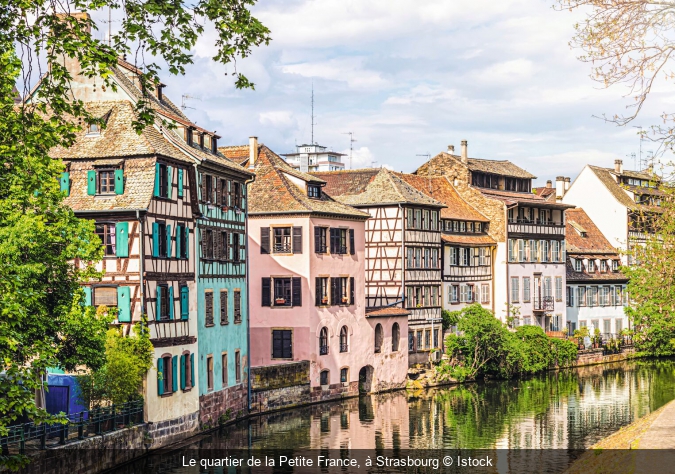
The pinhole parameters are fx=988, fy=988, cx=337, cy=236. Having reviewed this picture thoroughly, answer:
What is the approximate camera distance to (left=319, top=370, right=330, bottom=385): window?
5014 cm

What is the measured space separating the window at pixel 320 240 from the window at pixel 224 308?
28.3 ft

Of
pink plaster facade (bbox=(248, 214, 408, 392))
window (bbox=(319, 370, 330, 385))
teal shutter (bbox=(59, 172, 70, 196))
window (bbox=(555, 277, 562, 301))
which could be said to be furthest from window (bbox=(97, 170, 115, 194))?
window (bbox=(555, 277, 562, 301))

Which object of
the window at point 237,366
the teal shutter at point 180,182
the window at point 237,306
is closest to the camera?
the teal shutter at point 180,182

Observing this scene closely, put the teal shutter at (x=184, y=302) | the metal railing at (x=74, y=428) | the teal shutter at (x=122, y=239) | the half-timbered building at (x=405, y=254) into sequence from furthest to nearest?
the half-timbered building at (x=405, y=254)
the teal shutter at (x=184, y=302)
the teal shutter at (x=122, y=239)
the metal railing at (x=74, y=428)

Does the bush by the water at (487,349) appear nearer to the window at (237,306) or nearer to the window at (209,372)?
the window at (237,306)

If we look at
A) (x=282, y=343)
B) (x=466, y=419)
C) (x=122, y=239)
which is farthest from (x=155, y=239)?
(x=466, y=419)

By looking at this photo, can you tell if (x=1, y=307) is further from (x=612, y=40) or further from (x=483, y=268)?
(x=483, y=268)

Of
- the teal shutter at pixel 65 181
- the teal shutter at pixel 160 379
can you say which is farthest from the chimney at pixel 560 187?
the teal shutter at pixel 65 181

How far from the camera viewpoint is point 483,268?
69.4m

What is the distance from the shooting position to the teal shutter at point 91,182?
35.7 meters

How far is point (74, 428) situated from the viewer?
3088 cm

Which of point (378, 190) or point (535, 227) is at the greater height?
point (378, 190)

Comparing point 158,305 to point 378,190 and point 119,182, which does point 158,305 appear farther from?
point 378,190

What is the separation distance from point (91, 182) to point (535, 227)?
45.4 metres
